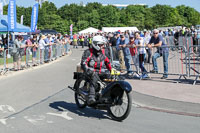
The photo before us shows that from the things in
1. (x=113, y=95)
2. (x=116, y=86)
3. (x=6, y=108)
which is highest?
(x=116, y=86)

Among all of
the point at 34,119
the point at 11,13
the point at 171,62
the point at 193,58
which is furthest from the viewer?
the point at 11,13

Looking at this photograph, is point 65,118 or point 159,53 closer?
point 65,118

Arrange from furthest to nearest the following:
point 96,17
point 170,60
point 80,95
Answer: point 96,17 → point 170,60 → point 80,95

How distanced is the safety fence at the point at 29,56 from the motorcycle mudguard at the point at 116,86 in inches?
368

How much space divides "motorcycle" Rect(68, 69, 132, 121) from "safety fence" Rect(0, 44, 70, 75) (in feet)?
28.9

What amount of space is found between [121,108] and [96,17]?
3805 inches

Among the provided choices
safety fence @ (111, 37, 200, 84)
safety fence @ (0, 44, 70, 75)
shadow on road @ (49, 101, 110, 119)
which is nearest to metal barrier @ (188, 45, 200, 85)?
safety fence @ (111, 37, 200, 84)

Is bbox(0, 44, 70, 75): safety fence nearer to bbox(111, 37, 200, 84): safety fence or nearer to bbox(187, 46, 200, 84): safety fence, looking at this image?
bbox(111, 37, 200, 84): safety fence

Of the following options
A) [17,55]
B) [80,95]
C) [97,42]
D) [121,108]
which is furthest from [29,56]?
[121,108]

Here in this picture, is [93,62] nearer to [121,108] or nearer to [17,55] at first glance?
[121,108]

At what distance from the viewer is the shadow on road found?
7.44m

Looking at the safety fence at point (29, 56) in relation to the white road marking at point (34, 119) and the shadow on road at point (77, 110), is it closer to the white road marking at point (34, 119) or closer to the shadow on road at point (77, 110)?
the shadow on road at point (77, 110)

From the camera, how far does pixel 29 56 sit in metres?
18.2

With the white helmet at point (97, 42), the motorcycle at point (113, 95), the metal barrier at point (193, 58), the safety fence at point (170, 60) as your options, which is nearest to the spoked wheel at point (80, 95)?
the motorcycle at point (113, 95)
